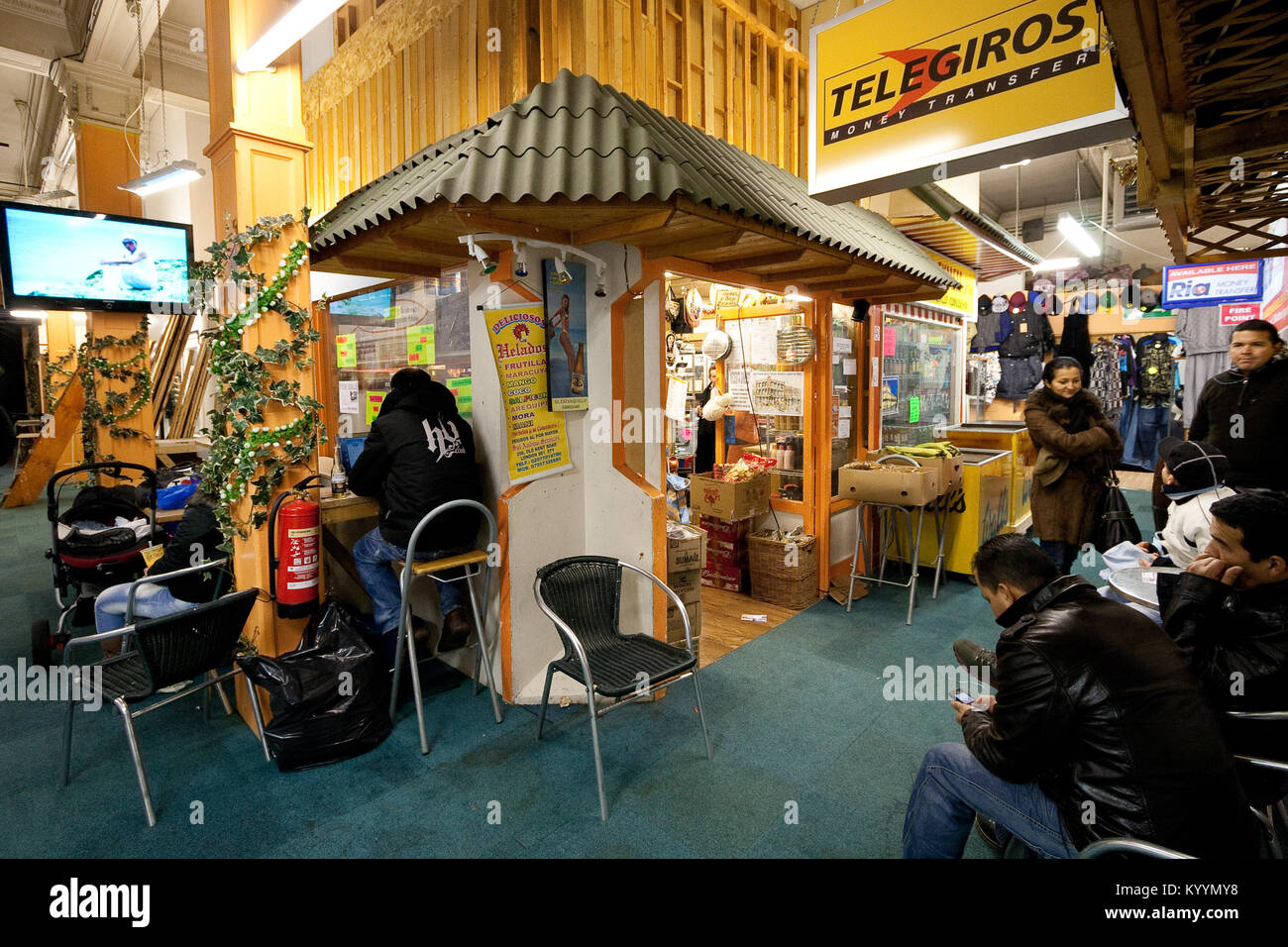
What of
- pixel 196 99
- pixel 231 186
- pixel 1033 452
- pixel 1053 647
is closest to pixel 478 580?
pixel 231 186

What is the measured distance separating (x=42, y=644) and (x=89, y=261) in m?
2.72

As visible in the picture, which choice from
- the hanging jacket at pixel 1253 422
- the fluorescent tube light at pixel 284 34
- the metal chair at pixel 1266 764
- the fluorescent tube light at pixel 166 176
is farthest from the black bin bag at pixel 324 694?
the hanging jacket at pixel 1253 422

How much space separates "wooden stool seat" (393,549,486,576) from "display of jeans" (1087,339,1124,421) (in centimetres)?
1217

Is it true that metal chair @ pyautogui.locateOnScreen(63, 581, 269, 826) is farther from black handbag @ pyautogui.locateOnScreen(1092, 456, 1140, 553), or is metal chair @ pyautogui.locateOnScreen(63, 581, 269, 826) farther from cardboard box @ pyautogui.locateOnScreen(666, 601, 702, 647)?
black handbag @ pyautogui.locateOnScreen(1092, 456, 1140, 553)

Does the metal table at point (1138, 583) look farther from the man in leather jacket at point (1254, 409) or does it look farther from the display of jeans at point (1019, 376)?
the display of jeans at point (1019, 376)

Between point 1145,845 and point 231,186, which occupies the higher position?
point 231,186

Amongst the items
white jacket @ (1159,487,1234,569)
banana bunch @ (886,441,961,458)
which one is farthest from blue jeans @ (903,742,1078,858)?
banana bunch @ (886,441,961,458)

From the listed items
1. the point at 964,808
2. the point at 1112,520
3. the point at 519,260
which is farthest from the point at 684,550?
the point at 1112,520

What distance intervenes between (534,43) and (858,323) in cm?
376

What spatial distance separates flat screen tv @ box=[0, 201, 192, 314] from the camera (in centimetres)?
457

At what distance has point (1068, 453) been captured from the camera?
434 cm

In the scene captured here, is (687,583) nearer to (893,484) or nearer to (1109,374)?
(893,484)
